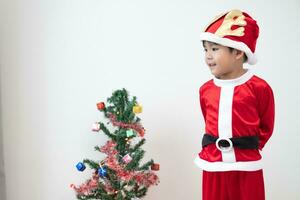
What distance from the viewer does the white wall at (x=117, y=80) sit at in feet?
6.08

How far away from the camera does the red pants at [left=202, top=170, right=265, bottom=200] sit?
1344 millimetres

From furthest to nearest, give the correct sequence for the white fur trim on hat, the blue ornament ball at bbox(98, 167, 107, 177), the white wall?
the white wall < the blue ornament ball at bbox(98, 167, 107, 177) < the white fur trim on hat

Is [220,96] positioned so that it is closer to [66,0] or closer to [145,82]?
[145,82]

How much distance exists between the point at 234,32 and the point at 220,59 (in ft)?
0.39

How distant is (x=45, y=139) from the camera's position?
1.89 m

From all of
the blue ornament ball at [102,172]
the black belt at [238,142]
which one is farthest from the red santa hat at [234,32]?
the blue ornament ball at [102,172]

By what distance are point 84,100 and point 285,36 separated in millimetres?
1285

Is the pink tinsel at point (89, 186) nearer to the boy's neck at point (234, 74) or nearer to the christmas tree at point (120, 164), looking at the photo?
the christmas tree at point (120, 164)

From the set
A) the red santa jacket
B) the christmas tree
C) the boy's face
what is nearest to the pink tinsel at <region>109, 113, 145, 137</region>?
the christmas tree

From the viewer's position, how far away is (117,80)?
6.38 feet

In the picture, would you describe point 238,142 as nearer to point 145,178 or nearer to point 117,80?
point 145,178

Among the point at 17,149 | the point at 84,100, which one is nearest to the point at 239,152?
the point at 84,100

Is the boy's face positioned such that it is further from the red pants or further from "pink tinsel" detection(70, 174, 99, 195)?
"pink tinsel" detection(70, 174, 99, 195)

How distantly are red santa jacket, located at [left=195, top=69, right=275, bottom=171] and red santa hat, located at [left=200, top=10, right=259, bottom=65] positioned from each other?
0.13 meters
